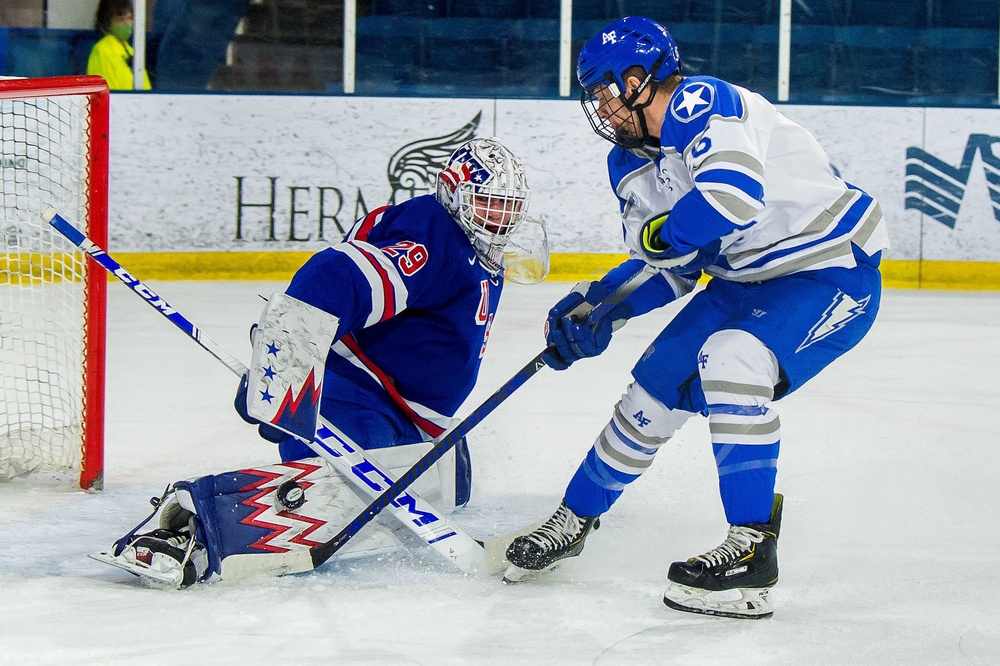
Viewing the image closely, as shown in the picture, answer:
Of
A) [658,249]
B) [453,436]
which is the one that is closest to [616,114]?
[658,249]

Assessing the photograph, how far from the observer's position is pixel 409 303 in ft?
6.76

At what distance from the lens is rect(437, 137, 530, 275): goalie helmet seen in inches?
82.1

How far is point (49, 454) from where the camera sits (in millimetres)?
2576

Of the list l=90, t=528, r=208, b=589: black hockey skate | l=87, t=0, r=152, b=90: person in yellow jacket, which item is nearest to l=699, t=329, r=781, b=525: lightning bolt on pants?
l=90, t=528, r=208, b=589: black hockey skate

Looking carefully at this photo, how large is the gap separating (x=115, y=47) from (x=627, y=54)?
15.4 feet

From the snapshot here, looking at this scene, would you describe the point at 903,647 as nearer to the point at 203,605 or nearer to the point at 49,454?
the point at 203,605

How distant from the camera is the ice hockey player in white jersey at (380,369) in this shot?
1.88 m

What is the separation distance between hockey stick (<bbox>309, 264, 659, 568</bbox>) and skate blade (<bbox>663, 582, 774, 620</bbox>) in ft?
1.46

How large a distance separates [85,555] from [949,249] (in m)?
4.99

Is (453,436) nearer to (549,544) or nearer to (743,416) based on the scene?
(549,544)

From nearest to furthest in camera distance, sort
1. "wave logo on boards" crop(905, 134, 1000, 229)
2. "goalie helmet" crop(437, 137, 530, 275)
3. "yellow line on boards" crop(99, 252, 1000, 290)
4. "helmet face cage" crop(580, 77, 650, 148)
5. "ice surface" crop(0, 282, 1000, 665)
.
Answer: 1. "ice surface" crop(0, 282, 1000, 665)
2. "helmet face cage" crop(580, 77, 650, 148)
3. "goalie helmet" crop(437, 137, 530, 275)
4. "yellow line on boards" crop(99, 252, 1000, 290)
5. "wave logo on boards" crop(905, 134, 1000, 229)

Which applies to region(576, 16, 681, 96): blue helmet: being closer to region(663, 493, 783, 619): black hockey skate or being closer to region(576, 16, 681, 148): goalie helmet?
region(576, 16, 681, 148): goalie helmet

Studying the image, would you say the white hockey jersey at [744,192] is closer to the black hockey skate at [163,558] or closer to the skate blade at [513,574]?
the skate blade at [513,574]

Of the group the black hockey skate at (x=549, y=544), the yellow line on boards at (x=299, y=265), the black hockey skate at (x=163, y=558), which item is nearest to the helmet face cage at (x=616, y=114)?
the black hockey skate at (x=549, y=544)
